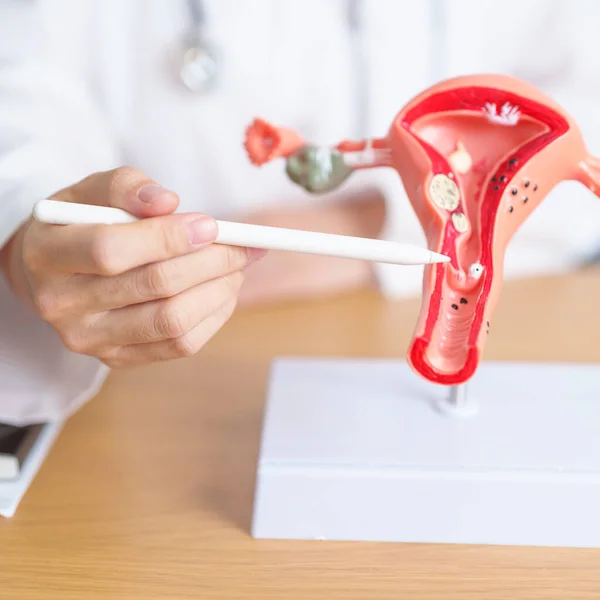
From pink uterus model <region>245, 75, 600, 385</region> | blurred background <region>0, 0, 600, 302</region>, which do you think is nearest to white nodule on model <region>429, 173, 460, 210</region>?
pink uterus model <region>245, 75, 600, 385</region>

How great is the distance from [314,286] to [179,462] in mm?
240

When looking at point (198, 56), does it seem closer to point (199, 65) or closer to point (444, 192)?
point (199, 65)

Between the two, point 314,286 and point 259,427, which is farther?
point 314,286

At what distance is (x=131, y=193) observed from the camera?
1.12 ft

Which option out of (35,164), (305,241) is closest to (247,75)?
(35,164)

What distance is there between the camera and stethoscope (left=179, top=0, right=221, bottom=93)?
542 millimetres

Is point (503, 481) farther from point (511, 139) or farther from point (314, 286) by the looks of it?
point (314, 286)

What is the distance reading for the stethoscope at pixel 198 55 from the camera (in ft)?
1.78

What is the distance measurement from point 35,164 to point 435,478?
32 centimetres

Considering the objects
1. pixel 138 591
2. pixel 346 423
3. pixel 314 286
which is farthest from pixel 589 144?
pixel 138 591

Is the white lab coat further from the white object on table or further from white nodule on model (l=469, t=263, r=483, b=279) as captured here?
white nodule on model (l=469, t=263, r=483, b=279)

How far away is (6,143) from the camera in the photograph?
49 centimetres

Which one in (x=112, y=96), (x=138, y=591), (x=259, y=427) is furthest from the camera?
(x=112, y=96)

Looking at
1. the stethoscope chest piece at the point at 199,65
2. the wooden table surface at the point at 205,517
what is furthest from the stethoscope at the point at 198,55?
the wooden table surface at the point at 205,517
